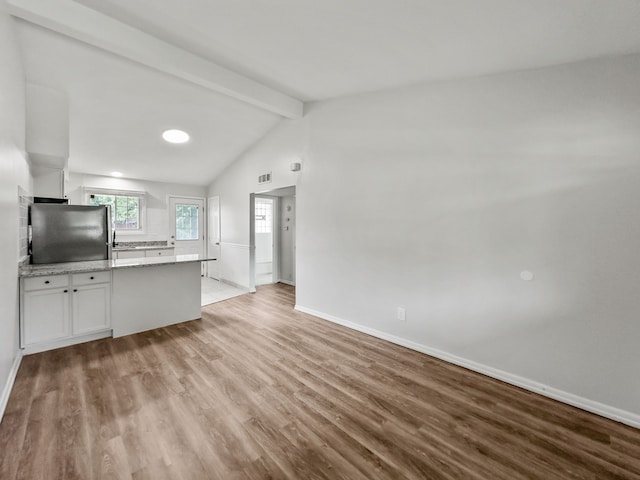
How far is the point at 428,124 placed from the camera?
117 inches

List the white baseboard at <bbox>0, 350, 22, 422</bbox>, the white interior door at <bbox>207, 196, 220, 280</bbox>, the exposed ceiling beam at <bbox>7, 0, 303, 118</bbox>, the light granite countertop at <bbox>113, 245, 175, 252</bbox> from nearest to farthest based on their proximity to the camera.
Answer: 1. the white baseboard at <bbox>0, 350, 22, 422</bbox>
2. the exposed ceiling beam at <bbox>7, 0, 303, 118</bbox>
3. the light granite countertop at <bbox>113, 245, 175, 252</bbox>
4. the white interior door at <bbox>207, 196, 220, 280</bbox>

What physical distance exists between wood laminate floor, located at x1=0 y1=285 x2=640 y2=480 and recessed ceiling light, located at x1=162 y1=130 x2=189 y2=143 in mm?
3267

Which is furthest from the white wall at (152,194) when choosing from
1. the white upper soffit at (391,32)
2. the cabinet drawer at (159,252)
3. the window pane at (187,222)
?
the white upper soffit at (391,32)

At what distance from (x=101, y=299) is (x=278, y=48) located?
327 centimetres

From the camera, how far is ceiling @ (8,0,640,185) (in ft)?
6.19

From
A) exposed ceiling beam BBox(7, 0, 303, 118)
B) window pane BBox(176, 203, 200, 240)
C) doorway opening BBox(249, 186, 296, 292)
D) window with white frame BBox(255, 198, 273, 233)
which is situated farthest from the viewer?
window pane BBox(176, 203, 200, 240)

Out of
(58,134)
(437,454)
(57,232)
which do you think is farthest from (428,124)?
(57,232)

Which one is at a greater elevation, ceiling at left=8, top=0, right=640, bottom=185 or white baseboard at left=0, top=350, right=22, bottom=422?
ceiling at left=8, top=0, right=640, bottom=185

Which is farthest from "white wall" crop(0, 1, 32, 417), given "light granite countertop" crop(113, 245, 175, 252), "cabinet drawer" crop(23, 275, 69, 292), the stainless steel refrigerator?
"light granite countertop" crop(113, 245, 175, 252)

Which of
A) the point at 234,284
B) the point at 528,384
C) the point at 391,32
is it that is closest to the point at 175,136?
the point at 234,284

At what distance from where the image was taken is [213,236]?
22.8ft

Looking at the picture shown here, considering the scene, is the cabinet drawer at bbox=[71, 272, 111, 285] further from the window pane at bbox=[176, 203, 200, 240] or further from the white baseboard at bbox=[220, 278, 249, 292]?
the window pane at bbox=[176, 203, 200, 240]

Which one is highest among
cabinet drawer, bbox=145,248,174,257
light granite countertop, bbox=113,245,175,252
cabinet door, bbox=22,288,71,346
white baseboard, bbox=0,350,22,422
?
light granite countertop, bbox=113,245,175,252

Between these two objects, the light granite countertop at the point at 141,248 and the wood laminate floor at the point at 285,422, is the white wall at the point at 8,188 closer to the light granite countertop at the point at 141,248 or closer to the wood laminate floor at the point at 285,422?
the wood laminate floor at the point at 285,422
